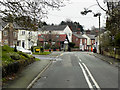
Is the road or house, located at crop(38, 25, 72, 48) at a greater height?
house, located at crop(38, 25, 72, 48)

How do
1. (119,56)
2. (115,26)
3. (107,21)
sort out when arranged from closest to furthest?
(119,56)
(115,26)
(107,21)

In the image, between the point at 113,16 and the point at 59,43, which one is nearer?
the point at 113,16

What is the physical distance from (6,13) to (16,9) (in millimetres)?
687

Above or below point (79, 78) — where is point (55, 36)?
above

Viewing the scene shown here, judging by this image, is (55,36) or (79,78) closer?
(79,78)

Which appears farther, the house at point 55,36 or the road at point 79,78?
the house at point 55,36

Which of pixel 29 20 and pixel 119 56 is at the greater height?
pixel 29 20

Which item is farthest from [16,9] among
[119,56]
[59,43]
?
[59,43]

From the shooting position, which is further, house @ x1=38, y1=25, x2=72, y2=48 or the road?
house @ x1=38, y1=25, x2=72, y2=48

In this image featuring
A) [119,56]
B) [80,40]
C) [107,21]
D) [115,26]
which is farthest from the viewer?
[80,40]

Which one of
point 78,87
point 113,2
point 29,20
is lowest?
point 78,87

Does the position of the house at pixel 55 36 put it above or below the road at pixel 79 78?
above

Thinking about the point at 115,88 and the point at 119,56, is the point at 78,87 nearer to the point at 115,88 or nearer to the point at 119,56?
the point at 115,88

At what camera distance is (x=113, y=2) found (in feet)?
96.5
